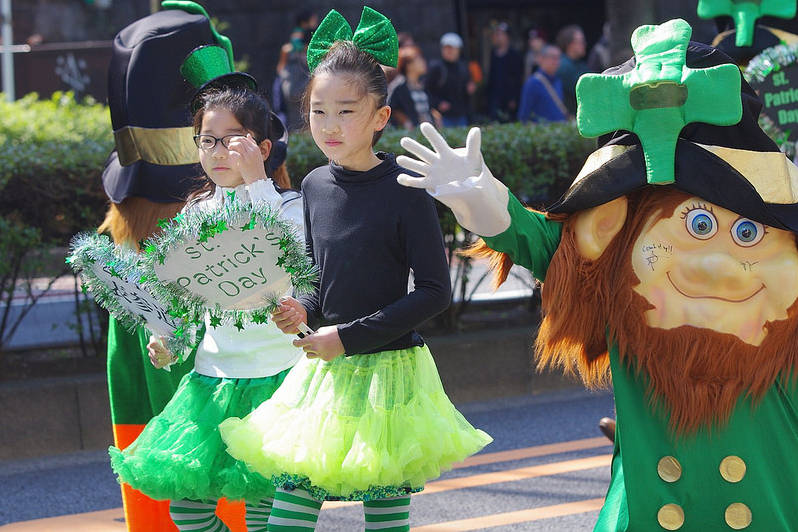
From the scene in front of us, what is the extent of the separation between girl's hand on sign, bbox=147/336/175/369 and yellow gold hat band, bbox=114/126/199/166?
75 cm

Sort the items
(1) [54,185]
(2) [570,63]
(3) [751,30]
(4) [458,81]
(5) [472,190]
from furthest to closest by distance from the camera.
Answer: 1. (2) [570,63]
2. (4) [458,81]
3. (1) [54,185]
4. (3) [751,30]
5. (5) [472,190]

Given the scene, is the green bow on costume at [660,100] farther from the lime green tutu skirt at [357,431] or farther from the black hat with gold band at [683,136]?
the lime green tutu skirt at [357,431]

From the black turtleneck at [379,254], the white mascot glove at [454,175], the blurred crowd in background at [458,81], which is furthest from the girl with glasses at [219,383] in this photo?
the blurred crowd in background at [458,81]

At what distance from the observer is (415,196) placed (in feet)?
10.2

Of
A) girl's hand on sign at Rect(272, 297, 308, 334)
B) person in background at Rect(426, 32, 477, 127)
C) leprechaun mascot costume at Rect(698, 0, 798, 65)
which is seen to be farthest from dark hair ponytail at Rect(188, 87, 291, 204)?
person in background at Rect(426, 32, 477, 127)

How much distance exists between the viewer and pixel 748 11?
5453 mm

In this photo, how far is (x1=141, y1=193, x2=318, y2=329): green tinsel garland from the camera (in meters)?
2.91

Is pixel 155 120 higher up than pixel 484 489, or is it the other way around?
pixel 155 120

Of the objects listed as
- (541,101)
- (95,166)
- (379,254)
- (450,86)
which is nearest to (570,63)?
(450,86)

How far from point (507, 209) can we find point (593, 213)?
215 mm

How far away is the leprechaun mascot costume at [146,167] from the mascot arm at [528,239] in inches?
53.7

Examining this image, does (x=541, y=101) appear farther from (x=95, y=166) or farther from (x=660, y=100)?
(x=660, y=100)

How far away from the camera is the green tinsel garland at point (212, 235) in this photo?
9.54 feet

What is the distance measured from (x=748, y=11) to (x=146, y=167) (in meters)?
2.90
